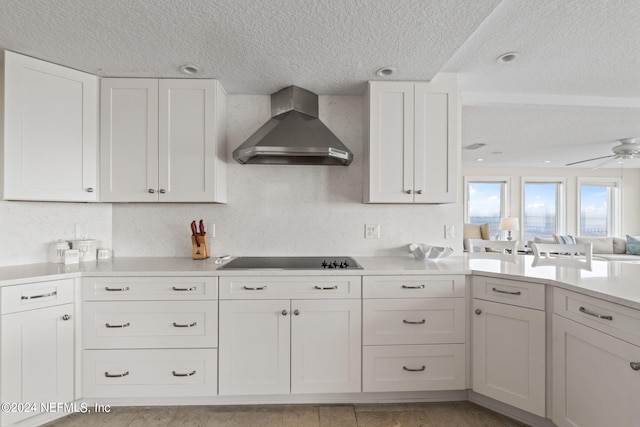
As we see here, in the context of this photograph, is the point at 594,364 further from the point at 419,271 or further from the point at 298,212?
the point at 298,212

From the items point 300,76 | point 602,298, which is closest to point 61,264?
point 300,76

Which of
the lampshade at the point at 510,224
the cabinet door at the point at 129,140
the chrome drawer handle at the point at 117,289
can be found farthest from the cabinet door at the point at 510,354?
the lampshade at the point at 510,224

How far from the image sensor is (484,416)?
72.4 inches

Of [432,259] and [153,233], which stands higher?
[153,233]

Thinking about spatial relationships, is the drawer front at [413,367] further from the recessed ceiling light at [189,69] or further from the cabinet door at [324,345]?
the recessed ceiling light at [189,69]

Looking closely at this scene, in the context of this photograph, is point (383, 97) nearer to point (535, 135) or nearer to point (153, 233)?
point (153, 233)

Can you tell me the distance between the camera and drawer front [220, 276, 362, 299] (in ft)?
6.04

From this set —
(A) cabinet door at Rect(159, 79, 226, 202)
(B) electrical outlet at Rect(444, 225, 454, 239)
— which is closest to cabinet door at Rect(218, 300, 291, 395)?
(A) cabinet door at Rect(159, 79, 226, 202)

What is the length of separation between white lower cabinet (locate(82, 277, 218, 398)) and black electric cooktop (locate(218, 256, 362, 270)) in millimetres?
305

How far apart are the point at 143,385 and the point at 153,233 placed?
1.14 m

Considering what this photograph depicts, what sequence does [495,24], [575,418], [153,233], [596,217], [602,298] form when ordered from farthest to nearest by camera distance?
[596,217] < [153,233] < [495,24] < [575,418] < [602,298]

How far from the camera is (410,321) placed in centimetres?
187

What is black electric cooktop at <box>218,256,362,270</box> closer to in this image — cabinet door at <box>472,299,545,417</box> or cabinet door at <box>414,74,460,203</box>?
cabinet door at <box>414,74,460,203</box>

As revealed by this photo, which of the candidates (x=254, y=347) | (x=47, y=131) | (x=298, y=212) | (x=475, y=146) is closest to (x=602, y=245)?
(x=475, y=146)
